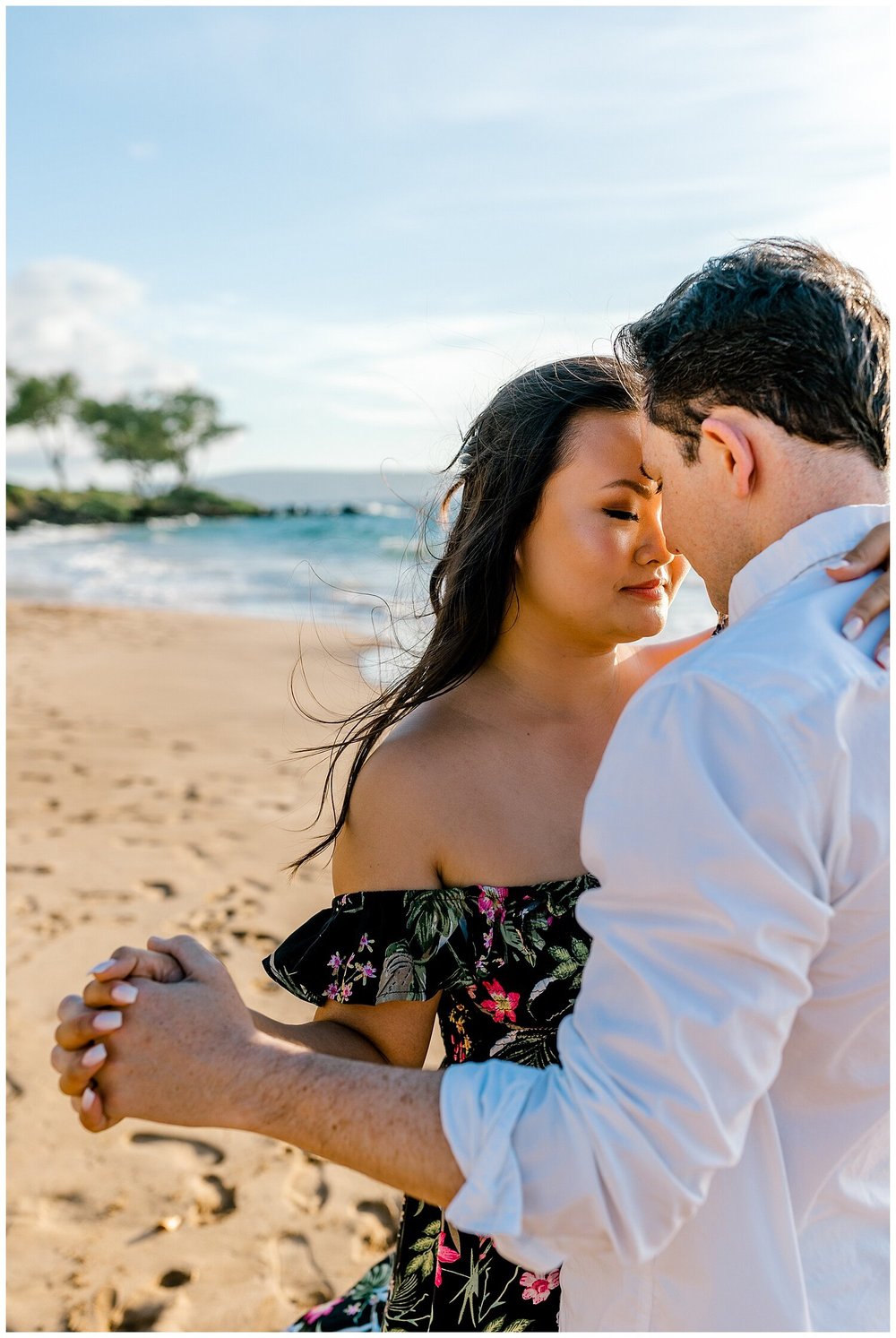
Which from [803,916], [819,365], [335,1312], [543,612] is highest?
[819,365]

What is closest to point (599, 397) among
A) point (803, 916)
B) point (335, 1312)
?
point (803, 916)

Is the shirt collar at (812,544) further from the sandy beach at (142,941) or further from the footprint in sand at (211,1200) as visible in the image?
the footprint in sand at (211,1200)

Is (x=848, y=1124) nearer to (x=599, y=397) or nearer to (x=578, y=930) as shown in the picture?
(x=578, y=930)

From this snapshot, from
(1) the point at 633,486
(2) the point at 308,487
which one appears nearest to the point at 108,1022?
(1) the point at 633,486

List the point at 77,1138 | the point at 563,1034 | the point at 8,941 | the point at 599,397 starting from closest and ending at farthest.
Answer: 1. the point at 563,1034
2. the point at 599,397
3. the point at 77,1138
4. the point at 8,941

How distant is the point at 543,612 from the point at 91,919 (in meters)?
3.95

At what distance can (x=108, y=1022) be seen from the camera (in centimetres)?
150

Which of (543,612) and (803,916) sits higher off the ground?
(543,612)

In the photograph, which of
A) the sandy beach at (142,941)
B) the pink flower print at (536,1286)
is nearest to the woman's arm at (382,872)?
the pink flower print at (536,1286)

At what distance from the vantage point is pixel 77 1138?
3814 millimetres

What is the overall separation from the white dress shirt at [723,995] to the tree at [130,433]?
212 ft

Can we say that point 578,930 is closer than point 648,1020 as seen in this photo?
No

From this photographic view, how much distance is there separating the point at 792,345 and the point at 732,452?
0.15m

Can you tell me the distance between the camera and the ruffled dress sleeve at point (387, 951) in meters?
2.00
